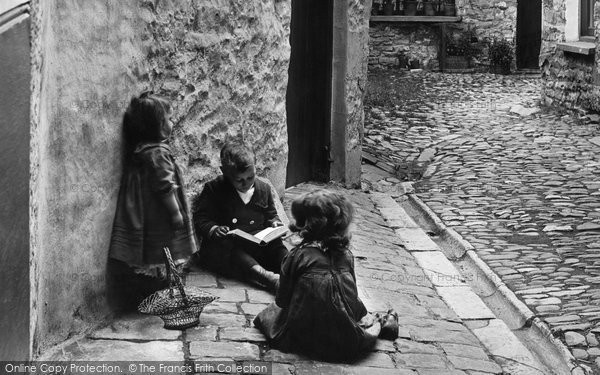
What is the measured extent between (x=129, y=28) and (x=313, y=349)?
194 centimetres

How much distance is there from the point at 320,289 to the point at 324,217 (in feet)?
1.17

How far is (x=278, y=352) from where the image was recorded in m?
4.74

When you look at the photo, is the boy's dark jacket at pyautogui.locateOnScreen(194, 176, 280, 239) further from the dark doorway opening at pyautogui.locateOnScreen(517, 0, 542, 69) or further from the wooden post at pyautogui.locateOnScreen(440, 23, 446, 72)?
the dark doorway opening at pyautogui.locateOnScreen(517, 0, 542, 69)

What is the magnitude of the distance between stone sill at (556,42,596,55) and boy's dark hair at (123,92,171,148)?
34.5 ft

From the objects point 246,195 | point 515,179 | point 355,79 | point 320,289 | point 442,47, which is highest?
point 442,47

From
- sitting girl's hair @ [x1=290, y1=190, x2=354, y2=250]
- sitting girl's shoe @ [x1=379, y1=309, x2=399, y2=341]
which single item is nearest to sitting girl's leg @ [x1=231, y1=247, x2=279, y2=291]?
sitting girl's shoe @ [x1=379, y1=309, x2=399, y2=341]

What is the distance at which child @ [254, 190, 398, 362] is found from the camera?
470 centimetres

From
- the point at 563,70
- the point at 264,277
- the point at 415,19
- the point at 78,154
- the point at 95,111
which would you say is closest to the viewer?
the point at 78,154

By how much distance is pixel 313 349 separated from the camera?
4750 millimetres

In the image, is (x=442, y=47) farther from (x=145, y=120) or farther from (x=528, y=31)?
(x=145, y=120)

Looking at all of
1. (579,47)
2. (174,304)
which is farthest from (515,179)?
(174,304)

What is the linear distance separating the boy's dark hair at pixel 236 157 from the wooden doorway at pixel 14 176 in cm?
220

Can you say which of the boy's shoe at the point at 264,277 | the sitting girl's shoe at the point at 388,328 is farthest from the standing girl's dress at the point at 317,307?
the boy's shoe at the point at 264,277

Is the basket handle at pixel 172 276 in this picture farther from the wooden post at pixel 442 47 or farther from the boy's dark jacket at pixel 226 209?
the wooden post at pixel 442 47
